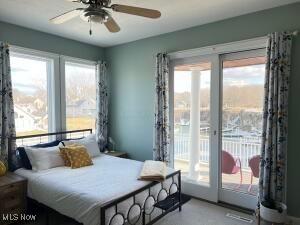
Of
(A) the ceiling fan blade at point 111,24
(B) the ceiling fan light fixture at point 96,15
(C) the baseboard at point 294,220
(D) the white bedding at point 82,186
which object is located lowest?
(C) the baseboard at point 294,220

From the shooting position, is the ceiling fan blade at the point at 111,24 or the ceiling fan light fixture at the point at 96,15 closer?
the ceiling fan light fixture at the point at 96,15

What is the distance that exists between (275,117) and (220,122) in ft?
2.61

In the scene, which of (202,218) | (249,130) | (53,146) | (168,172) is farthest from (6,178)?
(249,130)

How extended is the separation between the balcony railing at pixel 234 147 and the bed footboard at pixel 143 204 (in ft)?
2.33

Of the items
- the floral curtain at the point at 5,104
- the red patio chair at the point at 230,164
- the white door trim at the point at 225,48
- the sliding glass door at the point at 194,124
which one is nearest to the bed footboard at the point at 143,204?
the sliding glass door at the point at 194,124

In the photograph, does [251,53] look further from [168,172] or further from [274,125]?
[168,172]

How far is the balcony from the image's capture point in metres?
3.17

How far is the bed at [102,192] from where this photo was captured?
2.12m

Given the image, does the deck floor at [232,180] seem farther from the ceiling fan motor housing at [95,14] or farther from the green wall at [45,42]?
the green wall at [45,42]

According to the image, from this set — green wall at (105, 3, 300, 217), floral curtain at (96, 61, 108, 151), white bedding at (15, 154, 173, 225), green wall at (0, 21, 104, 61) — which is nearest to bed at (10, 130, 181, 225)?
white bedding at (15, 154, 173, 225)

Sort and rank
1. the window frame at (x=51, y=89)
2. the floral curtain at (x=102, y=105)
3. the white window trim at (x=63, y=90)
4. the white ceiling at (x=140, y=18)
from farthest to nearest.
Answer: the floral curtain at (x=102, y=105) < the white window trim at (x=63, y=90) < the window frame at (x=51, y=89) < the white ceiling at (x=140, y=18)

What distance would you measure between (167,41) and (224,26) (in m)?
0.98

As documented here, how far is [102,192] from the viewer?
7.47 feet

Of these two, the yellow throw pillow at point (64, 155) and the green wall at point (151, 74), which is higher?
the green wall at point (151, 74)
